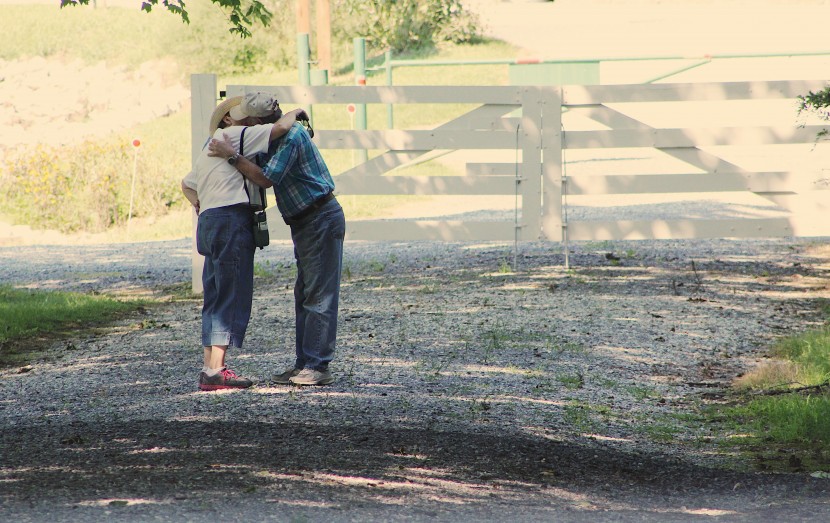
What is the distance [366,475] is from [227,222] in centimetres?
183

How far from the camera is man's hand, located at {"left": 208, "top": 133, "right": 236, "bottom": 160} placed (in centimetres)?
599

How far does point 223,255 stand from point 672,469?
8.32ft

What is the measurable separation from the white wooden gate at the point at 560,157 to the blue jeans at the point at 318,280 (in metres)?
4.23

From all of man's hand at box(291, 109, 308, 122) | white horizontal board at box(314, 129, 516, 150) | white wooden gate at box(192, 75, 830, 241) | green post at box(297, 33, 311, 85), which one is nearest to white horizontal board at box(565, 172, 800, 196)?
white wooden gate at box(192, 75, 830, 241)

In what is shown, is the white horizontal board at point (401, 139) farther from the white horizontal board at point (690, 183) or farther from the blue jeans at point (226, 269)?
the blue jeans at point (226, 269)

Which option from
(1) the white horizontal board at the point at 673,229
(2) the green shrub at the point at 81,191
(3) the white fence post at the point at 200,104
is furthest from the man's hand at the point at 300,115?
(2) the green shrub at the point at 81,191

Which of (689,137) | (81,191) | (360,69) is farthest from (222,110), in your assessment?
(360,69)

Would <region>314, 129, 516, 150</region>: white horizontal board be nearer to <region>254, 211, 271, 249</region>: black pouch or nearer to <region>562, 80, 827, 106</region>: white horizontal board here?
<region>562, 80, 827, 106</region>: white horizontal board

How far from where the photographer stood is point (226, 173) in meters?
6.09

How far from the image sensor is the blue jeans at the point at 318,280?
626 centimetres

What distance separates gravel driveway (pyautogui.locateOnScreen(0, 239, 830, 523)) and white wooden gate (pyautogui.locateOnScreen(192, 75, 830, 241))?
45 cm

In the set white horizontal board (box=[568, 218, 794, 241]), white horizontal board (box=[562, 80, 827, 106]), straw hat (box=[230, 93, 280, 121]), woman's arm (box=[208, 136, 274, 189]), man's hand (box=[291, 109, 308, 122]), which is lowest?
white horizontal board (box=[568, 218, 794, 241])

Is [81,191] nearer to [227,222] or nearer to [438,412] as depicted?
[227,222]

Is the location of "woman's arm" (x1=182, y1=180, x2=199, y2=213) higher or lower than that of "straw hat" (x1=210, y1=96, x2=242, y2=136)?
lower
